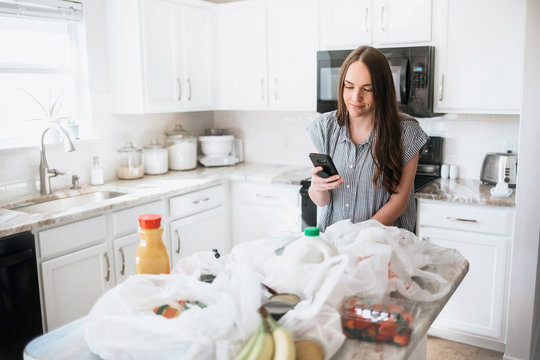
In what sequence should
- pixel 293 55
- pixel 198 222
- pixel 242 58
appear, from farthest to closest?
pixel 242 58
pixel 293 55
pixel 198 222

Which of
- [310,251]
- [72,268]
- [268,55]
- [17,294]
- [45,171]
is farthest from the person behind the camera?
[268,55]

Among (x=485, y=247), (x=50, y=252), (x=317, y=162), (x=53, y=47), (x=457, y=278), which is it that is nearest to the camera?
(x=457, y=278)

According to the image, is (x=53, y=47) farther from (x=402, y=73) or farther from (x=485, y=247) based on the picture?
(x=485, y=247)

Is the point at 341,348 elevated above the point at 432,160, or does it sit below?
below

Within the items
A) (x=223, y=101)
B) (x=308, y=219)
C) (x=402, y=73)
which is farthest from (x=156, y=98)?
(x=402, y=73)

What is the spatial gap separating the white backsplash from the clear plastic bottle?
7.43 ft

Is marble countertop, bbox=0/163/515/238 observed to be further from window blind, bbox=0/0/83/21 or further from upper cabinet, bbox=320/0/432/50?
window blind, bbox=0/0/83/21

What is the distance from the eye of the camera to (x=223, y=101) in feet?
12.9

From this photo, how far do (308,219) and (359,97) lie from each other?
5.35 feet

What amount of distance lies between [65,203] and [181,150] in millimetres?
1041

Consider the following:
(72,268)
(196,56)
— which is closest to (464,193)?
(196,56)

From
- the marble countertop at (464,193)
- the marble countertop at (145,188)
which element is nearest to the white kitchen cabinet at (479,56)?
the marble countertop at (464,193)

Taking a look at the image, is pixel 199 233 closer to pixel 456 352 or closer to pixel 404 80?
pixel 404 80

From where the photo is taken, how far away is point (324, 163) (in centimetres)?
180
